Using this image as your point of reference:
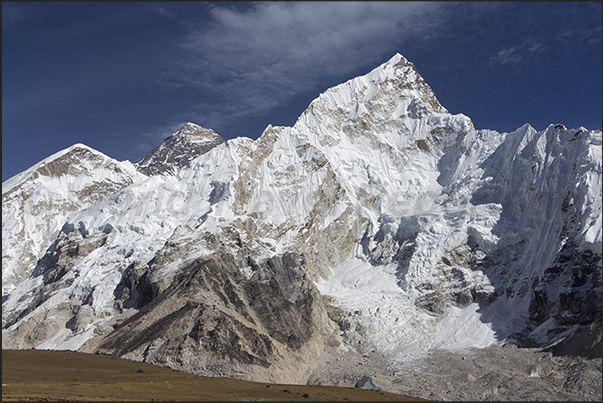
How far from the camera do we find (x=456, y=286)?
136m

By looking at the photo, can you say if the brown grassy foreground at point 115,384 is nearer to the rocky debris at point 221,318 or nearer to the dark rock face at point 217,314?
the rocky debris at point 221,318

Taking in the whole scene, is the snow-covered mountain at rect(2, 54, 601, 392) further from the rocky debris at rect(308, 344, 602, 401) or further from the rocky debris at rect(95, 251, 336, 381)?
the rocky debris at rect(308, 344, 602, 401)

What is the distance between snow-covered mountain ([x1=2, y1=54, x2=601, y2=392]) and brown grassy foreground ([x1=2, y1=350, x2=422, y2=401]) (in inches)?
375

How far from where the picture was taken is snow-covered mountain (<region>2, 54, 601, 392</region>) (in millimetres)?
111312

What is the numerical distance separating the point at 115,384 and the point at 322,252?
93.4m

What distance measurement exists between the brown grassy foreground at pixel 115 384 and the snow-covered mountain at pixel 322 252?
9533 mm

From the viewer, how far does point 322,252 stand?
160 m

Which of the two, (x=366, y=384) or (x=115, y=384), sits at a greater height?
(x=115, y=384)

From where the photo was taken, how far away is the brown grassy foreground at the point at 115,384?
200 feet

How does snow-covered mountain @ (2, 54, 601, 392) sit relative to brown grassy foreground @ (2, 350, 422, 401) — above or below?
above

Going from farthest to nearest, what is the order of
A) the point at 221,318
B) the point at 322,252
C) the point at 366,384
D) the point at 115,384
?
the point at 322,252 → the point at 221,318 → the point at 366,384 → the point at 115,384

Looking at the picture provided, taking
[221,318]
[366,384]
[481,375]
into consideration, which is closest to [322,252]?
[221,318]

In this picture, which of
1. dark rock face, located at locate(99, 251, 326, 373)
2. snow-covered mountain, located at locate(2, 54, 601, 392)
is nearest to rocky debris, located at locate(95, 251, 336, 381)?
dark rock face, located at locate(99, 251, 326, 373)

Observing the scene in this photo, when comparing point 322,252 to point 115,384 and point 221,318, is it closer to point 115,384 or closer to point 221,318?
point 221,318
